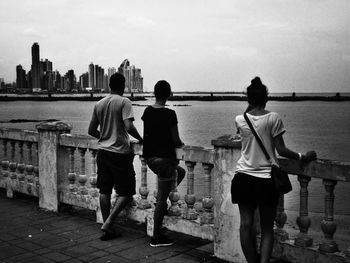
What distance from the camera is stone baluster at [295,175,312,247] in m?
4.45

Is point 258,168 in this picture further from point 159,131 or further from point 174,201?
point 174,201

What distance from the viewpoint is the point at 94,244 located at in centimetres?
558

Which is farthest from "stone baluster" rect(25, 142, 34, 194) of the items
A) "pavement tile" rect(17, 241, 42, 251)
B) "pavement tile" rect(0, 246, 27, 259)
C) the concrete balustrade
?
"pavement tile" rect(0, 246, 27, 259)

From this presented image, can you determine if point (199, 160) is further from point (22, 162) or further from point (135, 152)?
point (22, 162)

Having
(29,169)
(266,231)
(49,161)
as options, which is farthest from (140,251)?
(29,169)

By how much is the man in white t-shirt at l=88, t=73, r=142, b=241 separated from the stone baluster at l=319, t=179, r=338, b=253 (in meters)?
2.38

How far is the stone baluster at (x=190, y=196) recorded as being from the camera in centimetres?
554

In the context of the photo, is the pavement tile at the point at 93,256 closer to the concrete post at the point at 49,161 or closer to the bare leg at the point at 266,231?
the bare leg at the point at 266,231

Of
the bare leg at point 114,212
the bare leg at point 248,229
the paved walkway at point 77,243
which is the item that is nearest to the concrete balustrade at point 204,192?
the paved walkway at point 77,243

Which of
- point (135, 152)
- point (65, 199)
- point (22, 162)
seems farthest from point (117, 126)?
point (22, 162)

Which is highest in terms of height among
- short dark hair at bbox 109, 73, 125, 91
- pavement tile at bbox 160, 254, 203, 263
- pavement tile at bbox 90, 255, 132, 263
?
short dark hair at bbox 109, 73, 125, 91

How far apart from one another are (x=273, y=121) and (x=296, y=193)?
13.5 metres

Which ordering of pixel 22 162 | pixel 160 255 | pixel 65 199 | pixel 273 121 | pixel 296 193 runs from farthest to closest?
pixel 296 193 → pixel 22 162 → pixel 65 199 → pixel 160 255 → pixel 273 121

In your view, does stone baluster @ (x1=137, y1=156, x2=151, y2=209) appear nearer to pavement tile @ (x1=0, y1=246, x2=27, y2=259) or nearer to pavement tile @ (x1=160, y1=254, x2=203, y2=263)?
pavement tile @ (x1=160, y1=254, x2=203, y2=263)
